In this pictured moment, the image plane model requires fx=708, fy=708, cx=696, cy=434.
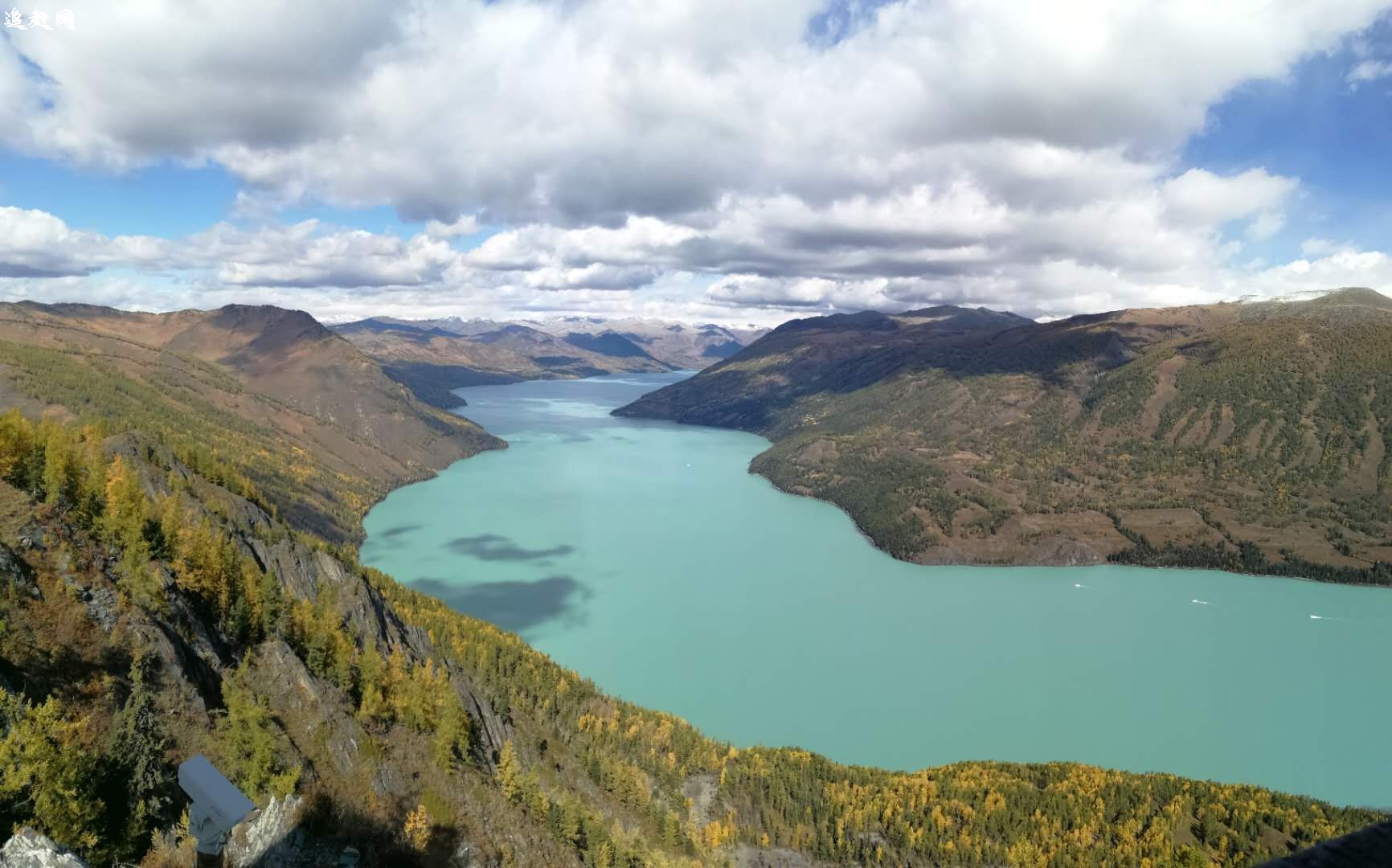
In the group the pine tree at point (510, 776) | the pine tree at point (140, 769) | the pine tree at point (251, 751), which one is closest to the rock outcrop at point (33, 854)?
the pine tree at point (140, 769)

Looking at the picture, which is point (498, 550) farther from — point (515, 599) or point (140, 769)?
point (140, 769)

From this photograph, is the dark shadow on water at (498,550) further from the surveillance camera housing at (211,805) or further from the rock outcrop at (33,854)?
the rock outcrop at (33,854)

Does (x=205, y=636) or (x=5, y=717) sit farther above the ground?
(x=5, y=717)

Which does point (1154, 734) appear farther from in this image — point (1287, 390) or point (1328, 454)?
point (1287, 390)

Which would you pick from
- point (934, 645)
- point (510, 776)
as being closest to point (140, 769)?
point (510, 776)

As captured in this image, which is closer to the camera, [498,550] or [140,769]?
[140,769]

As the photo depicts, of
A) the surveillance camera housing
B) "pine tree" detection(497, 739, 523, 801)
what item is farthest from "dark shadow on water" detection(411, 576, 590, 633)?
the surveillance camera housing

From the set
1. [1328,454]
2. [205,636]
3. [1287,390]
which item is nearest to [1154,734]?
[205,636]
